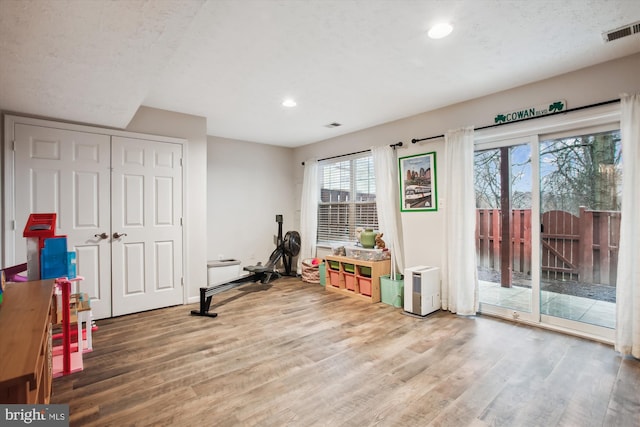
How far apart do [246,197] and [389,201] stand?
271cm

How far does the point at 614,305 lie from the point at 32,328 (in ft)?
14.2

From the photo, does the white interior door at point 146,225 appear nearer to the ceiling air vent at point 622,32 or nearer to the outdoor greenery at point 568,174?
the outdoor greenery at point 568,174

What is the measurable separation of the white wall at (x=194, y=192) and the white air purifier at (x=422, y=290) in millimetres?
2772

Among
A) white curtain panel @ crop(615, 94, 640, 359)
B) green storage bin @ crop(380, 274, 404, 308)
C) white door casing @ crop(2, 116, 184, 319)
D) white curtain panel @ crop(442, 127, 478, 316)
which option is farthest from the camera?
green storage bin @ crop(380, 274, 404, 308)

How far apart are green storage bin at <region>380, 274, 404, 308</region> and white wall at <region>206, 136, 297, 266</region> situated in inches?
104

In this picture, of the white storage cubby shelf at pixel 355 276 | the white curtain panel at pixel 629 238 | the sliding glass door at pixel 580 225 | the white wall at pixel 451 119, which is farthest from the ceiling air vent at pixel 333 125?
the white curtain panel at pixel 629 238

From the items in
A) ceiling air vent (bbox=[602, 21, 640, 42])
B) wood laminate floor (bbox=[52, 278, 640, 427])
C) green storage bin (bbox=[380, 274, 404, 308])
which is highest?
ceiling air vent (bbox=[602, 21, 640, 42])

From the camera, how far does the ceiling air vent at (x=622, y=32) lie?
2.20 meters

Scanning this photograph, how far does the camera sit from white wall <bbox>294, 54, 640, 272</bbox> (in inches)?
108

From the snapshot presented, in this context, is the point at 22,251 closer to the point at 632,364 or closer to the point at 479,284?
the point at 479,284

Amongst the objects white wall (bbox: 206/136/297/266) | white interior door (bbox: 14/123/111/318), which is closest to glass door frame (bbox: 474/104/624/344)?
white wall (bbox: 206/136/297/266)

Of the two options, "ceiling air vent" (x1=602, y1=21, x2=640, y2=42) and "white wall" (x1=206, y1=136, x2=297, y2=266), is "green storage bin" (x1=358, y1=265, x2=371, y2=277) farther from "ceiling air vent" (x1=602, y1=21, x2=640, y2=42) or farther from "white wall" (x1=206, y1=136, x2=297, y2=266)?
"ceiling air vent" (x1=602, y1=21, x2=640, y2=42)

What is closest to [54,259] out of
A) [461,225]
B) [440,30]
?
[440,30]

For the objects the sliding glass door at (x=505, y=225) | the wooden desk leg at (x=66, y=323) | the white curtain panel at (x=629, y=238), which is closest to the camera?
the wooden desk leg at (x=66, y=323)
